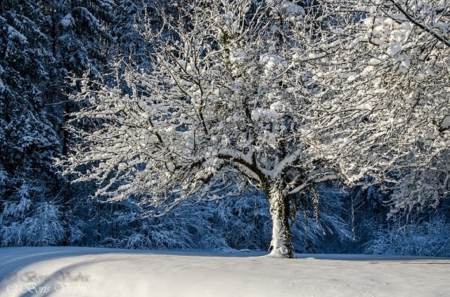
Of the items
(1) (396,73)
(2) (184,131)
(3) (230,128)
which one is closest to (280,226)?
(3) (230,128)

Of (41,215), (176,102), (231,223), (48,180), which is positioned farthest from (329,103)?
(231,223)

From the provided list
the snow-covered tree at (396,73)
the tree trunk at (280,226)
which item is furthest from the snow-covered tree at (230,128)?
the snow-covered tree at (396,73)

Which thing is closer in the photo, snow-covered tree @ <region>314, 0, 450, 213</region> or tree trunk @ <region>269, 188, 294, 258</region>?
snow-covered tree @ <region>314, 0, 450, 213</region>

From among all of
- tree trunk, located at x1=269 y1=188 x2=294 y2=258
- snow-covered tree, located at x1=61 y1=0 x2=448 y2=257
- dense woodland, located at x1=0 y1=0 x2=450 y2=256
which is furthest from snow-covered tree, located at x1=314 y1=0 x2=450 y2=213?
tree trunk, located at x1=269 y1=188 x2=294 y2=258

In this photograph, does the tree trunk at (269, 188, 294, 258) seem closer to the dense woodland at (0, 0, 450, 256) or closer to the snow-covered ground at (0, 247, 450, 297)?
the dense woodland at (0, 0, 450, 256)

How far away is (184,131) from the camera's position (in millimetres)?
11227

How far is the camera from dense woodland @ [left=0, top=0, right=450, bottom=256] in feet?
23.0

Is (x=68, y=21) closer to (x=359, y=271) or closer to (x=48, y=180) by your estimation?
(x=48, y=180)

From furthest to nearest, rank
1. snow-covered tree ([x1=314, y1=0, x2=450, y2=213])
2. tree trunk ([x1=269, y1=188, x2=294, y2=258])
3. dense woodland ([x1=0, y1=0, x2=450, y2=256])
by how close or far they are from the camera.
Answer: tree trunk ([x1=269, y1=188, x2=294, y2=258])
dense woodland ([x1=0, y1=0, x2=450, y2=256])
snow-covered tree ([x1=314, y1=0, x2=450, y2=213])

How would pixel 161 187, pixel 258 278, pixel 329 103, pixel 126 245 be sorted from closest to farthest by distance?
pixel 258 278 → pixel 329 103 → pixel 161 187 → pixel 126 245

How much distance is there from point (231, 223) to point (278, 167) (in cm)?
1062

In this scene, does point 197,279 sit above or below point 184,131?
below

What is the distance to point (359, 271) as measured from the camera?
654cm

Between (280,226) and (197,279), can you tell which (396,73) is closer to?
(197,279)
